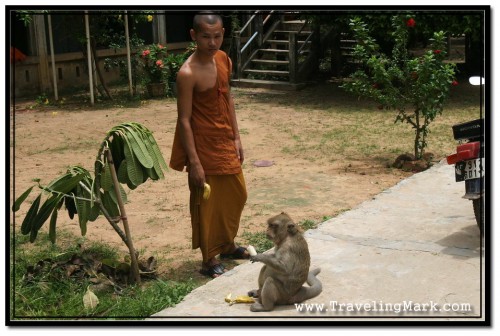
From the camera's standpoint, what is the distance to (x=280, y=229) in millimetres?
4539

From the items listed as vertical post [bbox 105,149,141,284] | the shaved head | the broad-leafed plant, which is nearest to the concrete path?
vertical post [bbox 105,149,141,284]

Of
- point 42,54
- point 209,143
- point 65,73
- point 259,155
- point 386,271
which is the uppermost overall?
point 42,54

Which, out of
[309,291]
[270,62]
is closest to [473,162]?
[309,291]

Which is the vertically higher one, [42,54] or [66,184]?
[42,54]

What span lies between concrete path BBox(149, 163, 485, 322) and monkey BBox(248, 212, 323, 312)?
0.08 meters

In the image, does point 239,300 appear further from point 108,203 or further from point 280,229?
point 108,203

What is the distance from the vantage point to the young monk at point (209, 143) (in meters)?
5.07

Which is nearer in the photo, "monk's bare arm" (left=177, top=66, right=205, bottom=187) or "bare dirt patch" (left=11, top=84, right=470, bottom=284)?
"monk's bare arm" (left=177, top=66, right=205, bottom=187)

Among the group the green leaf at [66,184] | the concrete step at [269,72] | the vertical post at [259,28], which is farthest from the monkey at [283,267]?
the vertical post at [259,28]

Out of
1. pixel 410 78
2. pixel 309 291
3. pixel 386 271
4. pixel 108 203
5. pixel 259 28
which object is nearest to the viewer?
pixel 309 291

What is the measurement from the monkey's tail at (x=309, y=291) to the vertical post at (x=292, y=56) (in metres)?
11.6

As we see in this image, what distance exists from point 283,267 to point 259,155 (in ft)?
17.6

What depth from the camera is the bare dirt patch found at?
6762 mm

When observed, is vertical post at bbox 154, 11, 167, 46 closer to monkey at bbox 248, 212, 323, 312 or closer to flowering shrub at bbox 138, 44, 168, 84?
flowering shrub at bbox 138, 44, 168, 84
